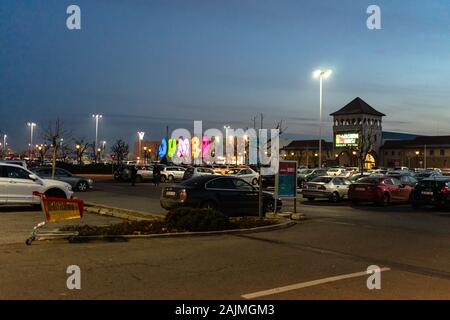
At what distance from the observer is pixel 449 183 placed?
74.2 feet

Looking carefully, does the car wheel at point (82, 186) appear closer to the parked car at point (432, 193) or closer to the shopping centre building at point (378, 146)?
the parked car at point (432, 193)

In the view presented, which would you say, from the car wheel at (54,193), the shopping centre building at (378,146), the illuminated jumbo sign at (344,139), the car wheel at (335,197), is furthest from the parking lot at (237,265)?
the shopping centre building at (378,146)

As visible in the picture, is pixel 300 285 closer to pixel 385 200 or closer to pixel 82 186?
pixel 385 200

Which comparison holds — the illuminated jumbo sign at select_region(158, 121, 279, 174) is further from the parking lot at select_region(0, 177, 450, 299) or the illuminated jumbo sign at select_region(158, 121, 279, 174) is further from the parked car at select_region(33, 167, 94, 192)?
the parking lot at select_region(0, 177, 450, 299)

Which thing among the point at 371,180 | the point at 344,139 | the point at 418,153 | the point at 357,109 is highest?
the point at 357,109

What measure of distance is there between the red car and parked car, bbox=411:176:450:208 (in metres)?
1.46

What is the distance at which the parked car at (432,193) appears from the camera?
21844 mm

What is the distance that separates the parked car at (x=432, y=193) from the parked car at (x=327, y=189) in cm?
430

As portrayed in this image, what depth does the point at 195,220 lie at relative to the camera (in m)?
12.7

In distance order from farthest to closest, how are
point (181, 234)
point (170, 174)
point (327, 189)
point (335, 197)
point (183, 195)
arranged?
point (170, 174) → point (335, 197) → point (327, 189) → point (183, 195) → point (181, 234)

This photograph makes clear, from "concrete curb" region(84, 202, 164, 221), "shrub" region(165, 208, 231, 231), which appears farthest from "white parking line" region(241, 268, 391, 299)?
"concrete curb" region(84, 202, 164, 221)

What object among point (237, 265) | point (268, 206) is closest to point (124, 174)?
point (268, 206)

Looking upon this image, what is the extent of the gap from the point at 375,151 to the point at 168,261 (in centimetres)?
12189

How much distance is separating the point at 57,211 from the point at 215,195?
6773 mm
